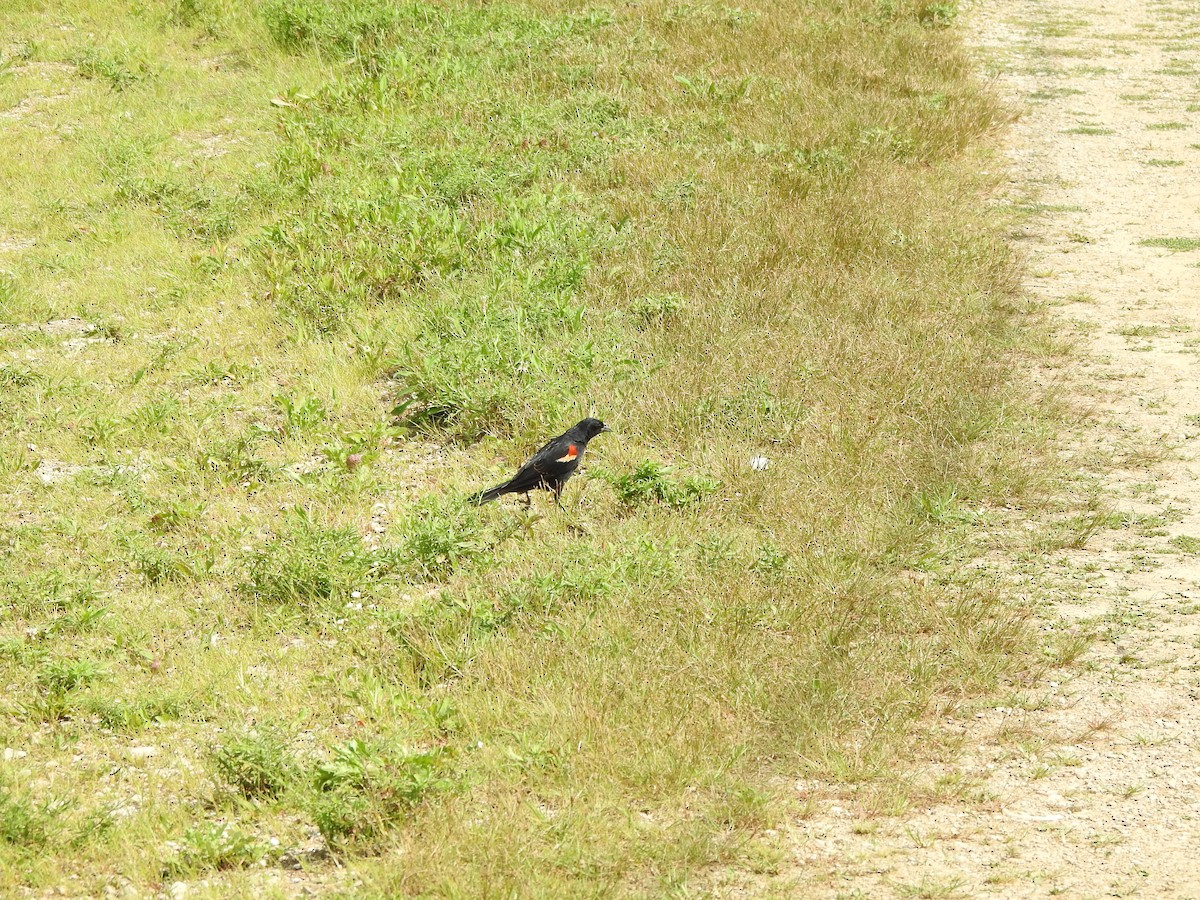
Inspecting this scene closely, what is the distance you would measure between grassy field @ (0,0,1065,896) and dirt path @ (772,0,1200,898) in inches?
13.4

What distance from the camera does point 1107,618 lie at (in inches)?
247

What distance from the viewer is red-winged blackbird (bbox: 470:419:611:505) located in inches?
281

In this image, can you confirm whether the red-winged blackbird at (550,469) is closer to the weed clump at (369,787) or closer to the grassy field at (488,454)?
the grassy field at (488,454)

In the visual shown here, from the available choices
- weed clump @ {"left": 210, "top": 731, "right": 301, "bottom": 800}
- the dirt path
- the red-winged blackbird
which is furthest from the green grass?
weed clump @ {"left": 210, "top": 731, "right": 301, "bottom": 800}

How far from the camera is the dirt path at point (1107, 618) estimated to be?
15.3 ft

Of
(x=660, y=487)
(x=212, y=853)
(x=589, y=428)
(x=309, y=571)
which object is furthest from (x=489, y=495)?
(x=212, y=853)

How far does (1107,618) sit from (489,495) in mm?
3734

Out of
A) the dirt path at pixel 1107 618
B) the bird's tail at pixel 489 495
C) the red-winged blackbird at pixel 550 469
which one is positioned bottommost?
the dirt path at pixel 1107 618

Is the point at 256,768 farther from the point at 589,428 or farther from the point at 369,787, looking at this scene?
the point at 589,428

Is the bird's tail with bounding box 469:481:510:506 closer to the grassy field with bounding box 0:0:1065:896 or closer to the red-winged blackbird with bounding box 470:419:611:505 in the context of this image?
the red-winged blackbird with bounding box 470:419:611:505

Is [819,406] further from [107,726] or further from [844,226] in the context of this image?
[107,726]

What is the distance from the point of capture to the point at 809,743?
531cm

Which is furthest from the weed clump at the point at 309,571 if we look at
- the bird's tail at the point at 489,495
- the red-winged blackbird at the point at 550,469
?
the red-winged blackbird at the point at 550,469

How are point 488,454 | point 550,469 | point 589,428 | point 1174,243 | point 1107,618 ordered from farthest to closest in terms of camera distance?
point 1174,243 < point 488,454 < point 589,428 < point 550,469 < point 1107,618
